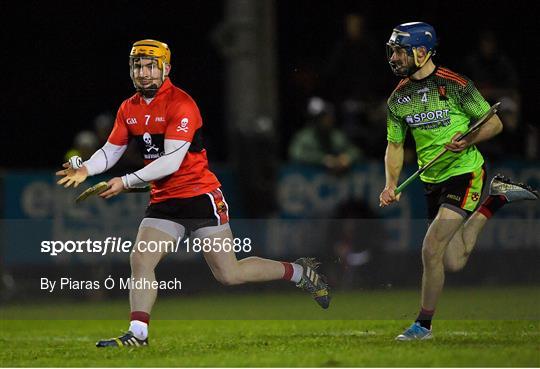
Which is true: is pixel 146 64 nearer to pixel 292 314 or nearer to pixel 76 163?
pixel 76 163

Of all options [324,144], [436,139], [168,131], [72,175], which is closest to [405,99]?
[436,139]

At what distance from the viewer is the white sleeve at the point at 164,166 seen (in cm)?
1149

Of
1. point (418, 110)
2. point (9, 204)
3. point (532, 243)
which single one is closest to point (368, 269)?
point (532, 243)

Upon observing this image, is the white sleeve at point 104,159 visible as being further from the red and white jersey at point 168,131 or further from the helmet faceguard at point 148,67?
the helmet faceguard at point 148,67

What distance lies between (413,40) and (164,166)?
205cm

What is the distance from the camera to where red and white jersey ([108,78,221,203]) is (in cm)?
1171

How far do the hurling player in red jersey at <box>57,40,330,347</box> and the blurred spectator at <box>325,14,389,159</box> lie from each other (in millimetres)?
6596

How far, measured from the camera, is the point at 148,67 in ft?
38.5

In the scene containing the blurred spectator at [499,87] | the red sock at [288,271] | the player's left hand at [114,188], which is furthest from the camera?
the blurred spectator at [499,87]

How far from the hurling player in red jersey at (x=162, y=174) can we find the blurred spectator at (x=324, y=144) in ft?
19.7

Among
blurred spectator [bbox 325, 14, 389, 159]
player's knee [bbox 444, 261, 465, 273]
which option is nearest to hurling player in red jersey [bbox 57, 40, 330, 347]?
player's knee [bbox 444, 261, 465, 273]

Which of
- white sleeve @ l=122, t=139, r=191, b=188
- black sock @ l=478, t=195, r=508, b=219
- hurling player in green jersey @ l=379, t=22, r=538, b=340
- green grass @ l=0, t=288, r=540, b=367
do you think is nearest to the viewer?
green grass @ l=0, t=288, r=540, b=367

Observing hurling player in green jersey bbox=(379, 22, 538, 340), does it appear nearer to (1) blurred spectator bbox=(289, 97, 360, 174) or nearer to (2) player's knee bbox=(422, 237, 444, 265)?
(2) player's knee bbox=(422, 237, 444, 265)

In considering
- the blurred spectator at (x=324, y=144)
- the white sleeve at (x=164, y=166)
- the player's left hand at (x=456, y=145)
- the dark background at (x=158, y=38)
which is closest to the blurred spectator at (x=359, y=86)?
the blurred spectator at (x=324, y=144)
